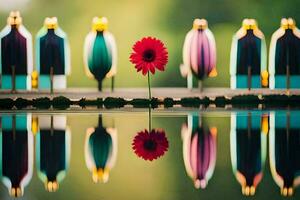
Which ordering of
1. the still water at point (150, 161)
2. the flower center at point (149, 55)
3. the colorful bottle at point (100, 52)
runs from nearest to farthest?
the still water at point (150, 161) → the flower center at point (149, 55) → the colorful bottle at point (100, 52)

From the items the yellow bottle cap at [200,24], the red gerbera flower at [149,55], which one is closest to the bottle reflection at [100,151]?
the red gerbera flower at [149,55]

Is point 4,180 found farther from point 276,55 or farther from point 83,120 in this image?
point 276,55

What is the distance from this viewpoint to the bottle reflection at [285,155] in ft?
7.92

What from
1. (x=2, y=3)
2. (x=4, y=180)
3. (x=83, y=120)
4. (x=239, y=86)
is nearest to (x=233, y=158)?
Result: (x=4, y=180)

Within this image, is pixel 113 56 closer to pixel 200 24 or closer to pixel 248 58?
pixel 200 24

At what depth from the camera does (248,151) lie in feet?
10.8

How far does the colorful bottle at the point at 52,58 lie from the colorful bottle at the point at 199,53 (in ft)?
4.94

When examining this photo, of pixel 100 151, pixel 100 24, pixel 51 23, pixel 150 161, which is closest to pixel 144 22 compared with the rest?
pixel 100 24

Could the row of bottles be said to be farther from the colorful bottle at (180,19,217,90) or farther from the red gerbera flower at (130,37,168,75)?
the red gerbera flower at (130,37,168,75)

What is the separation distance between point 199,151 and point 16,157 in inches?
31.3

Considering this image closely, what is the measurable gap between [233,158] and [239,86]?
6.48 meters

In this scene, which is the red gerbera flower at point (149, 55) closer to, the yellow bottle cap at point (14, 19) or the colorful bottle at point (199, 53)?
the colorful bottle at point (199, 53)

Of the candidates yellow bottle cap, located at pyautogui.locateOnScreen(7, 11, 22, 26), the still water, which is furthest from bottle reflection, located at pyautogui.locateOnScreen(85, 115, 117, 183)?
yellow bottle cap, located at pyautogui.locateOnScreen(7, 11, 22, 26)

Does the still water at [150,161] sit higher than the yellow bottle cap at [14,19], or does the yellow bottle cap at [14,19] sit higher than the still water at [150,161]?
the yellow bottle cap at [14,19]
